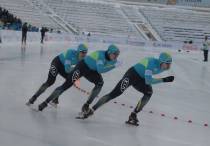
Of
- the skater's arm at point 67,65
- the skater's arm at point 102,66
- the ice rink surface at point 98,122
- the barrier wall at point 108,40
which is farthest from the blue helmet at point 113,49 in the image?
the barrier wall at point 108,40

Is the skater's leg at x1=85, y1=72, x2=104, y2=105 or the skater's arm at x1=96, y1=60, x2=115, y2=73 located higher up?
the skater's arm at x1=96, y1=60, x2=115, y2=73

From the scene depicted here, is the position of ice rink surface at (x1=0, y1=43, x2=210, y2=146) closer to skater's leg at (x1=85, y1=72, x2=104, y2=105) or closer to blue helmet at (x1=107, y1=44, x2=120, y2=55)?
skater's leg at (x1=85, y1=72, x2=104, y2=105)

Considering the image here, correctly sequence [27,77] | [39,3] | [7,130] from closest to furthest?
[7,130] < [27,77] < [39,3]

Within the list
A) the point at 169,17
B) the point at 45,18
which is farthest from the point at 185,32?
the point at 45,18

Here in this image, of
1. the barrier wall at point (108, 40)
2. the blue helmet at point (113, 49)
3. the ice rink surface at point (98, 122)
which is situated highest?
the blue helmet at point (113, 49)

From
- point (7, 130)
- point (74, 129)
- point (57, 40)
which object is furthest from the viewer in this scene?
point (57, 40)

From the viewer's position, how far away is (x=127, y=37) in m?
56.9

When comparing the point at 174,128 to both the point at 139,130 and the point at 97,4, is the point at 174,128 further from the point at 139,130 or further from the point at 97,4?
the point at 97,4

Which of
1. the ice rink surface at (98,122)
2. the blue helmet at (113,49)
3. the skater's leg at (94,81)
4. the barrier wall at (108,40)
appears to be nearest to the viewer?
the ice rink surface at (98,122)

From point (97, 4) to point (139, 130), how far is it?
6335 cm

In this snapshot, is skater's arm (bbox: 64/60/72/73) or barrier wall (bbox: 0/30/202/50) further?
barrier wall (bbox: 0/30/202/50)

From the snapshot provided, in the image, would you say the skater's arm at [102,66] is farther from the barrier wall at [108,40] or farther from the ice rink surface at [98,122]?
the barrier wall at [108,40]

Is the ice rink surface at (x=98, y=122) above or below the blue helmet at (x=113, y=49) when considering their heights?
below

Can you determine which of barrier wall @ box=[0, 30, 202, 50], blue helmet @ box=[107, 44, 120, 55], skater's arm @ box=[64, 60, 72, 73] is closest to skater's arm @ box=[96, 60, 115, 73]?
blue helmet @ box=[107, 44, 120, 55]
